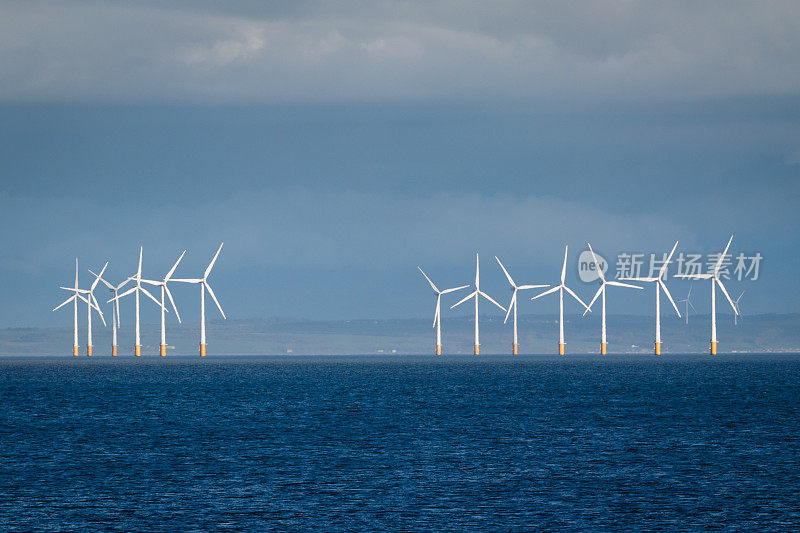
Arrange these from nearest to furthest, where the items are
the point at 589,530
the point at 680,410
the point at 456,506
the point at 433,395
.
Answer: the point at 589,530 < the point at 456,506 < the point at 680,410 < the point at 433,395

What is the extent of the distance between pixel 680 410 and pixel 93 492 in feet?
227

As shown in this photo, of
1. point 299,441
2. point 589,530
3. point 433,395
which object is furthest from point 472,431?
point 433,395

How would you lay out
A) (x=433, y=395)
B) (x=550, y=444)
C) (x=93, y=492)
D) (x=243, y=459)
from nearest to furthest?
(x=93, y=492), (x=243, y=459), (x=550, y=444), (x=433, y=395)

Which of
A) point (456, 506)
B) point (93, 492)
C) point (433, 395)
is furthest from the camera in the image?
point (433, 395)

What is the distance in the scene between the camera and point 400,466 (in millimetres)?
62938

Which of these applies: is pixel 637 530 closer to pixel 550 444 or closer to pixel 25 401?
pixel 550 444

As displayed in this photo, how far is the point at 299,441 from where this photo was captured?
77.4 metres

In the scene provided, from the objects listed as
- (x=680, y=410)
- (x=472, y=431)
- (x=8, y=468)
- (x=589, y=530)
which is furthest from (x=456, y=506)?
(x=680, y=410)

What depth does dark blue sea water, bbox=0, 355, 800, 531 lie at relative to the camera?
46.7m

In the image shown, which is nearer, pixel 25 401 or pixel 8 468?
pixel 8 468

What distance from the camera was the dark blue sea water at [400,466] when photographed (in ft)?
153

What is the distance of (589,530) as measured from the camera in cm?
4369

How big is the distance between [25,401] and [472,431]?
63683mm

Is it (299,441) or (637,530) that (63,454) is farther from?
(637,530)
